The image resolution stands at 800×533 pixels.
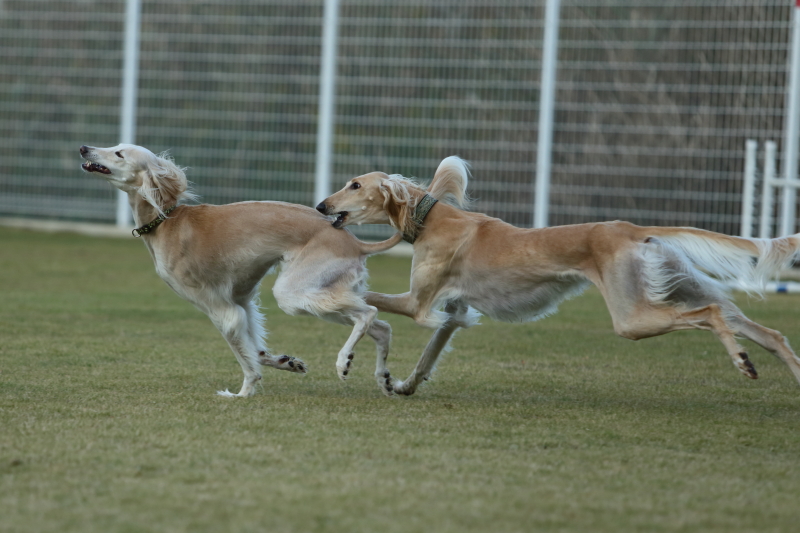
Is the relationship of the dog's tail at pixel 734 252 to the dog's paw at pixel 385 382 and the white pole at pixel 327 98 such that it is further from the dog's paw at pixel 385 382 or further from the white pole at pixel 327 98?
the white pole at pixel 327 98

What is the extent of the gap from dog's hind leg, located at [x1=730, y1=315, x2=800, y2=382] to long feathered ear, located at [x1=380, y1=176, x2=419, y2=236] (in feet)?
5.10

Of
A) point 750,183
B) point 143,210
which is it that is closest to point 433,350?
point 143,210

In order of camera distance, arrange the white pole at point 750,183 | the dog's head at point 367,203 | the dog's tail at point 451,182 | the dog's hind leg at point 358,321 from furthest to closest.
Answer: the white pole at point 750,183 → the dog's tail at point 451,182 → the dog's head at point 367,203 → the dog's hind leg at point 358,321

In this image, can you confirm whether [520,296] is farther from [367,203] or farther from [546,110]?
[546,110]

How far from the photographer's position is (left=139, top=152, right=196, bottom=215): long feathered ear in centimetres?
484

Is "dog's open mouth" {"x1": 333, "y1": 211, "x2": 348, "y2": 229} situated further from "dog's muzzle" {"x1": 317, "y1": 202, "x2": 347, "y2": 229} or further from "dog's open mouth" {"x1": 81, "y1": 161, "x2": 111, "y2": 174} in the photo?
"dog's open mouth" {"x1": 81, "y1": 161, "x2": 111, "y2": 174}

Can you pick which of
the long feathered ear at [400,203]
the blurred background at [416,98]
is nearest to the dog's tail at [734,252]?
the long feathered ear at [400,203]

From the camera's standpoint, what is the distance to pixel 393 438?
368 cm

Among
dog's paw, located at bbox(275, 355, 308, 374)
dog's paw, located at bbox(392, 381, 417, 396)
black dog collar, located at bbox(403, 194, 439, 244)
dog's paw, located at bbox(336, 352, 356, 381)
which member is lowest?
dog's paw, located at bbox(392, 381, 417, 396)

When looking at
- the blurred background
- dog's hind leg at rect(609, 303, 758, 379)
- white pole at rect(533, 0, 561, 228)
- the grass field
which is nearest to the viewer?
the grass field

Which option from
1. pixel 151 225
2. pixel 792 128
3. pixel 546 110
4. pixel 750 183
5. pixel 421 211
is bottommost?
pixel 151 225

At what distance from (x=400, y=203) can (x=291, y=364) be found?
3.04ft

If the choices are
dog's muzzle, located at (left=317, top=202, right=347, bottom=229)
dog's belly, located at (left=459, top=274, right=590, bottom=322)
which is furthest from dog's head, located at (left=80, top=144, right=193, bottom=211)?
dog's belly, located at (left=459, top=274, right=590, bottom=322)

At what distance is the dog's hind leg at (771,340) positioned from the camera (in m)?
4.39
